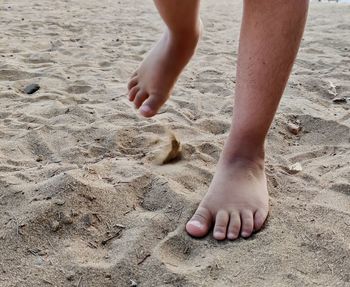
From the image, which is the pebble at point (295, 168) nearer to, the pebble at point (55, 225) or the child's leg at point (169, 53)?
the child's leg at point (169, 53)

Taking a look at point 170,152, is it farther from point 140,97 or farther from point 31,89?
point 31,89

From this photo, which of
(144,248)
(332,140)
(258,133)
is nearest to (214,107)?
(332,140)

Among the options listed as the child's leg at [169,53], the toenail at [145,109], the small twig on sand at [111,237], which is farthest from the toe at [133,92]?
the small twig on sand at [111,237]

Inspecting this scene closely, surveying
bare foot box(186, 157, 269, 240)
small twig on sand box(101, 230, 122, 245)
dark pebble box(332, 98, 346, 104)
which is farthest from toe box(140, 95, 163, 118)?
dark pebble box(332, 98, 346, 104)

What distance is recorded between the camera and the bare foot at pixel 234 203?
4.40 ft

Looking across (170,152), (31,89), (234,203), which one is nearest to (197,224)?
(234,203)

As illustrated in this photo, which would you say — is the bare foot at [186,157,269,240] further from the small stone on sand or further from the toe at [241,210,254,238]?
the small stone on sand

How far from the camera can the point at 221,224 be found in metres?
1.35

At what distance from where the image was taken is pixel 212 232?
136cm

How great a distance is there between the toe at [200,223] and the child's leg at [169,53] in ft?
1.81

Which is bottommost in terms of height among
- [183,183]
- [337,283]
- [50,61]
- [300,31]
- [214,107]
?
[50,61]

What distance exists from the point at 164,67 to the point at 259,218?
72 centimetres

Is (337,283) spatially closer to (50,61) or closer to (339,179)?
(339,179)

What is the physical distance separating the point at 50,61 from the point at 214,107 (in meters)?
1.41
